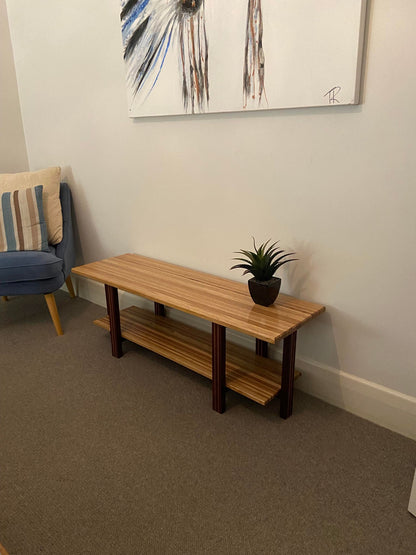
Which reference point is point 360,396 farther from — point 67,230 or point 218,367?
point 67,230

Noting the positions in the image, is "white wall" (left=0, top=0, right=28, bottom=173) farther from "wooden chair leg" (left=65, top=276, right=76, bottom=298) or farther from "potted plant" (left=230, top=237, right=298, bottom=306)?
"potted plant" (left=230, top=237, right=298, bottom=306)

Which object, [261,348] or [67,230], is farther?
[67,230]

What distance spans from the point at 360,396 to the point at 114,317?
48.4 inches

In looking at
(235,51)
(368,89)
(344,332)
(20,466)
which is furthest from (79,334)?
(368,89)

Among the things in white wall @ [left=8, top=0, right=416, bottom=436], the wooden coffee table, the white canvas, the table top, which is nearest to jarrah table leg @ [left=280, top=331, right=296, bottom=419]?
the wooden coffee table

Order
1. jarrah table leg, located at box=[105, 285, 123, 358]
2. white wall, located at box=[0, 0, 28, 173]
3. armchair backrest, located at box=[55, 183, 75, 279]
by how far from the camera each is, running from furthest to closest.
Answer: white wall, located at box=[0, 0, 28, 173] < armchair backrest, located at box=[55, 183, 75, 279] < jarrah table leg, located at box=[105, 285, 123, 358]

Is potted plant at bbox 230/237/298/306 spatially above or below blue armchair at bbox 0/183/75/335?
above

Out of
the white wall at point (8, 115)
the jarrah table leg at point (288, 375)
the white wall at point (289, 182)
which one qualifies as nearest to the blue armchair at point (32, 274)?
the white wall at point (289, 182)

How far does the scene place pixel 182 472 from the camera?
60.0 inches

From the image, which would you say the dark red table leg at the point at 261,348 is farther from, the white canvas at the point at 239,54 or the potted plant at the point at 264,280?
the white canvas at the point at 239,54

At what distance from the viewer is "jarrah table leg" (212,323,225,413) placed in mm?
1720

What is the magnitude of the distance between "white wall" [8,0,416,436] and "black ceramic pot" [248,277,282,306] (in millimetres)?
175

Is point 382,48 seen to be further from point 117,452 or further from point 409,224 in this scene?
point 117,452

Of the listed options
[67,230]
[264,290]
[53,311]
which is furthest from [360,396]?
[67,230]
